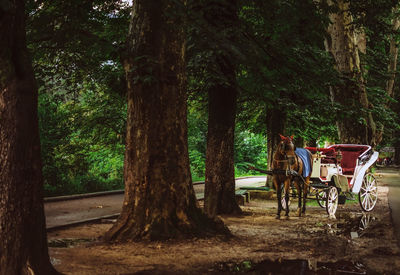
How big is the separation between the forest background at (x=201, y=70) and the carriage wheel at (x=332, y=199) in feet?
10.5

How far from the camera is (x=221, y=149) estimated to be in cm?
1351

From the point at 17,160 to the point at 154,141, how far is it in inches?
146

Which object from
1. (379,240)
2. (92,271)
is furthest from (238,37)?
→ (92,271)

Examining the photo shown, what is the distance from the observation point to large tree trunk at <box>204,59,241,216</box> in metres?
13.5

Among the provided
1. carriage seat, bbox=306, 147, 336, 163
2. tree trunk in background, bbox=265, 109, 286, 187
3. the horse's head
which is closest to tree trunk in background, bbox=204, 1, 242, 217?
the horse's head

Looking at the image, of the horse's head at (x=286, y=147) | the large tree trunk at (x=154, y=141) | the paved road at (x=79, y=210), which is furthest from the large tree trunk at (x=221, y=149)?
the large tree trunk at (x=154, y=141)

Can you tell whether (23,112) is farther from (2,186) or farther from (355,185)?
(355,185)

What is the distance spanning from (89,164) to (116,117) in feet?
10.4

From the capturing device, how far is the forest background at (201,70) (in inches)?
393

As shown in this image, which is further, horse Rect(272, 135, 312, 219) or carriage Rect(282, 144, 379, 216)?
Answer: carriage Rect(282, 144, 379, 216)

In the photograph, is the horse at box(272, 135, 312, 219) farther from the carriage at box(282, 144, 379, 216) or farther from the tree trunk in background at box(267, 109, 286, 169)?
the tree trunk in background at box(267, 109, 286, 169)

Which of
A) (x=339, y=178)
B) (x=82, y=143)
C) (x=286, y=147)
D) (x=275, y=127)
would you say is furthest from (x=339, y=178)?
(x=82, y=143)

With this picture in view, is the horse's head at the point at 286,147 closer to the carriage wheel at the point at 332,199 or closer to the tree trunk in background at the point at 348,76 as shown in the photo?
the carriage wheel at the point at 332,199

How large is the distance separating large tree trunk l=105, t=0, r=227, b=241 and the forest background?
557 millimetres
